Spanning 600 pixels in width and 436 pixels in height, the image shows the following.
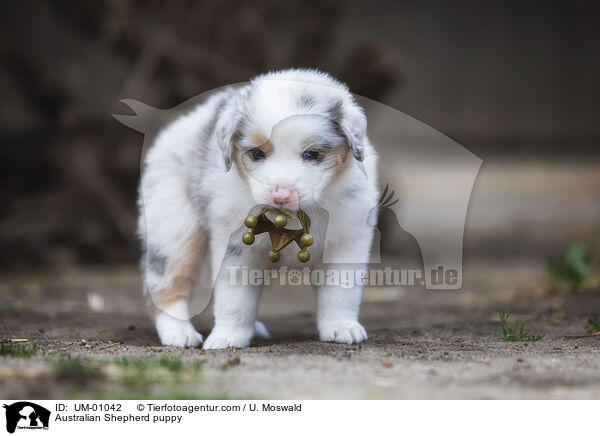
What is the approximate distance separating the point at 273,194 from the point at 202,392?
81cm

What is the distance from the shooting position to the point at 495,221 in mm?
8977

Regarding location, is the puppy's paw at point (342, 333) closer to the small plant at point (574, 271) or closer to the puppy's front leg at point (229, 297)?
the puppy's front leg at point (229, 297)

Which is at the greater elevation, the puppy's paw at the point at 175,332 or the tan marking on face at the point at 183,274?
the tan marking on face at the point at 183,274

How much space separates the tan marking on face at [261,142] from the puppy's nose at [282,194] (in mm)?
209

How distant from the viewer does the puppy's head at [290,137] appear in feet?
9.70

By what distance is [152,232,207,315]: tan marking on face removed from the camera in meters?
3.73

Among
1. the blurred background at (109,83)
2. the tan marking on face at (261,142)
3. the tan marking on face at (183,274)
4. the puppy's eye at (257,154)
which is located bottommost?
the tan marking on face at (183,274)

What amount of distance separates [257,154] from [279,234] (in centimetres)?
39

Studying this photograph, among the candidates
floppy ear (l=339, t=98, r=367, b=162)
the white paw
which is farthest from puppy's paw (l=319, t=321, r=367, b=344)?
floppy ear (l=339, t=98, r=367, b=162)

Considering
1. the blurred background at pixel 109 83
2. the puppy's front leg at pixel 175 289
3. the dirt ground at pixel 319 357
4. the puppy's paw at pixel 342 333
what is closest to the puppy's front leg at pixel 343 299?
the puppy's paw at pixel 342 333
